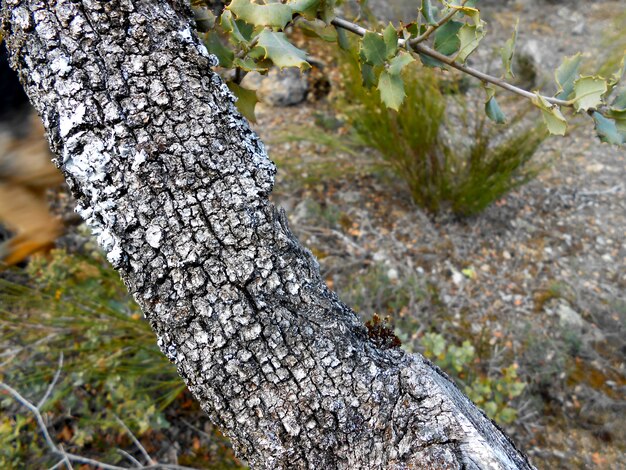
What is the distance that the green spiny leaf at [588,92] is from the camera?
576 mm

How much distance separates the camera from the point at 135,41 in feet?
1.65

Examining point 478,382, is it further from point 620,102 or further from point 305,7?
point 305,7

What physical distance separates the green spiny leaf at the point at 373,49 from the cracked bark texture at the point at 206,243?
0.20 meters

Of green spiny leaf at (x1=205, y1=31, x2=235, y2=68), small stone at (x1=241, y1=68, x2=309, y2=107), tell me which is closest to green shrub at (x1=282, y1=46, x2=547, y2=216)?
small stone at (x1=241, y1=68, x2=309, y2=107)

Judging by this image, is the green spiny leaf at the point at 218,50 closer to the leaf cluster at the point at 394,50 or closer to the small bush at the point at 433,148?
the leaf cluster at the point at 394,50

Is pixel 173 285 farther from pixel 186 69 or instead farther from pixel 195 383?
pixel 186 69

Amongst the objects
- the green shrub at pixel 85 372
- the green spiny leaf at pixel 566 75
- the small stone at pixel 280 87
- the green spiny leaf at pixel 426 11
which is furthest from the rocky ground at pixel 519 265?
the green spiny leaf at pixel 426 11

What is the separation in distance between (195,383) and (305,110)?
195 centimetres

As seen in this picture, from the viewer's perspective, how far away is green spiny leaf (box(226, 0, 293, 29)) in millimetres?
543

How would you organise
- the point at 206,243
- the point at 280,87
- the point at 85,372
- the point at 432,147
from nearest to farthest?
the point at 206,243 < the point at 85,372 < the point at 432,147 < the point at 280,87

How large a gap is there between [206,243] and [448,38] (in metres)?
0.43

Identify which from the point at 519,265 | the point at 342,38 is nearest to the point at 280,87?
the point at 519,265

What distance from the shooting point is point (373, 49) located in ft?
1.99

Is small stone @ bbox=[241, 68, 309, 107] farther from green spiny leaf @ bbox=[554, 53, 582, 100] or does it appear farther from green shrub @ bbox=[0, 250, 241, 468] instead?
green spiny leaf @ bbox=[554, 53, 582, 100]
